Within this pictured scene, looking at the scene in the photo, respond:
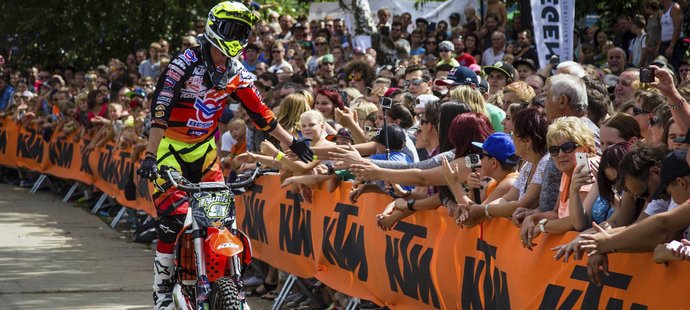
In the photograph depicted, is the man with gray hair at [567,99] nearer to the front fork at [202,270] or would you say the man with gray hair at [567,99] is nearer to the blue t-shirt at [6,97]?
the front fork at [202,270]

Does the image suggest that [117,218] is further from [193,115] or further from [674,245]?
[674,245]

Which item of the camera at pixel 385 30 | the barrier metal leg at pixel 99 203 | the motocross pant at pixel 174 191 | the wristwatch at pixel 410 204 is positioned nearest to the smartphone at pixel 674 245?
the wristwatch at pixel 410 204

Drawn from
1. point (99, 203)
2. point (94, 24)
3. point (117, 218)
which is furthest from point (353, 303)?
point (94, 24)

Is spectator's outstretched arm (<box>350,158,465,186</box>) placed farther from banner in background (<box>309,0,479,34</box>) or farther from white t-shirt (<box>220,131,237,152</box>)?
banner in background (<box>309,0,479,34</box>)

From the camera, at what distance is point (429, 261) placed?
7734 mm

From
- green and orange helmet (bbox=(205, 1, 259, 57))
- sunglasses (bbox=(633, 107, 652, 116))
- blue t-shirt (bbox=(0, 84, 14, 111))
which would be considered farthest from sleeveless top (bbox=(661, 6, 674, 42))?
blue t-shirt (bbox=(0, 84, 14, 111))

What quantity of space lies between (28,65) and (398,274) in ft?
67.9

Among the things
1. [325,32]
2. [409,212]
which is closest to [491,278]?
[409,212]

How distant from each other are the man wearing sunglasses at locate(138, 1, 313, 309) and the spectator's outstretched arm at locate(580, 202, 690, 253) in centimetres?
306

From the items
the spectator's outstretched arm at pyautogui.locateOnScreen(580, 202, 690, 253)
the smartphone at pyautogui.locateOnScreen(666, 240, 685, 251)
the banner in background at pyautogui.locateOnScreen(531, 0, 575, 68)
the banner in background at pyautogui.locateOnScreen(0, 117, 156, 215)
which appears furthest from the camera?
the banner in background at pyautogui.locateOnScreen(0, 117, 156, 215)

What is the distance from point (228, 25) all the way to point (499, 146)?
6.97ft

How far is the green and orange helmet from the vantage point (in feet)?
26.8

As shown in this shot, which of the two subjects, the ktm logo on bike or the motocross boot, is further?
the motocross boot

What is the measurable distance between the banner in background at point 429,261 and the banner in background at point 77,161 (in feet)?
12.0
